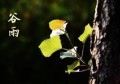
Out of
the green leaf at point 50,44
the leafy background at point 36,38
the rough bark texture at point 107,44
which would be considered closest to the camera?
the rough bark texture at point 107,44

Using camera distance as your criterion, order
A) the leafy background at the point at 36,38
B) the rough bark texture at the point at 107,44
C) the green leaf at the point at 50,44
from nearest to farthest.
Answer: the rough bark texture at the point at 107,44 < the green leaf at the point at 50,44 < the leafy background at the point at 36,38

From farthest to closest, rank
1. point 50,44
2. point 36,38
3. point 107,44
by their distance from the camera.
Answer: point 36,38, point 50,44, point 107,44

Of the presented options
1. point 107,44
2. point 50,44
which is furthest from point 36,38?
point 107,44

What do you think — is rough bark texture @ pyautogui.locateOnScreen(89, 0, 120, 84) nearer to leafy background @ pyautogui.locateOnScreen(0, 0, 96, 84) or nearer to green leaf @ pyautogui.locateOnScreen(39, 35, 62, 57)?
green leaf @ pyautogui.locateOnScreen(39, 35, 62, 57)

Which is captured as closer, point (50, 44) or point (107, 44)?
point (107, 44)

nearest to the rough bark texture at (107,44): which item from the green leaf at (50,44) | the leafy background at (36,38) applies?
the green leaf at (50,44)

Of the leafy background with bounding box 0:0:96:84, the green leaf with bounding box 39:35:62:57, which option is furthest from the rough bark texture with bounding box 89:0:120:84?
the leafy background with bounding box 0:0:96:84

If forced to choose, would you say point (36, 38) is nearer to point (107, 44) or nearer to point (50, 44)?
point (50, 44)

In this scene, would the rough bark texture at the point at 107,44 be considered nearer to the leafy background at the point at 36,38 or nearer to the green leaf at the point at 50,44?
the green leaf at the point at 50,44
